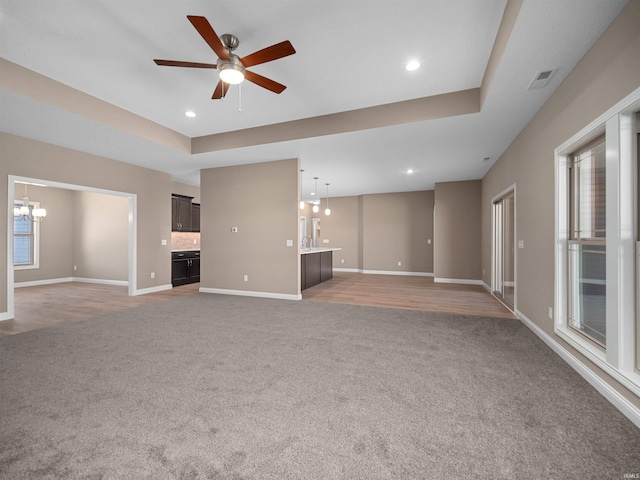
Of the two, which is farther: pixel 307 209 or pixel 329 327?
pixel 307 209

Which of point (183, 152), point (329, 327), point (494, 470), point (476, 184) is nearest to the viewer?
point (494, 470)

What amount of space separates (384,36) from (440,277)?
6746mm

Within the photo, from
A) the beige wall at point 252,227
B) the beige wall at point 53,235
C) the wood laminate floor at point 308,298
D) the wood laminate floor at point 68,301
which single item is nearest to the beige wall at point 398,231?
the wood laminate floor at point 308,298

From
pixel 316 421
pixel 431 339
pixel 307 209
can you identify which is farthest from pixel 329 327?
pixel 307 209

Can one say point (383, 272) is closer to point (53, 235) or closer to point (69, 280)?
point (69, 280)

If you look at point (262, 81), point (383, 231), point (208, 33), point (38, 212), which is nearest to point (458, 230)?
point (383, 231)

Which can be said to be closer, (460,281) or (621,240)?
(621,240)

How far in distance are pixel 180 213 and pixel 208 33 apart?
253 inches

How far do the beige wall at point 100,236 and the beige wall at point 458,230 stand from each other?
867 cm

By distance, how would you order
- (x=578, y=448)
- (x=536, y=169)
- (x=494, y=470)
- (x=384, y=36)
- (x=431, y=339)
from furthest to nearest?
(x=536, y=169), (x=431, y=339), (x=384, y=36), (x=578, y=448), (x=494, y=470)

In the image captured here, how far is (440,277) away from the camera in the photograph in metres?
7.95

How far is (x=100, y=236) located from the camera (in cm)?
784

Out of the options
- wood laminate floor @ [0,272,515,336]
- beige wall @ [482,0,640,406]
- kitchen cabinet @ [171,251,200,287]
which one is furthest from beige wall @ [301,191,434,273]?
kitchen cabinet @ [171,251,200,287]

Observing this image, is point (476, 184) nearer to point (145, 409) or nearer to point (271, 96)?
point (271, 96)
